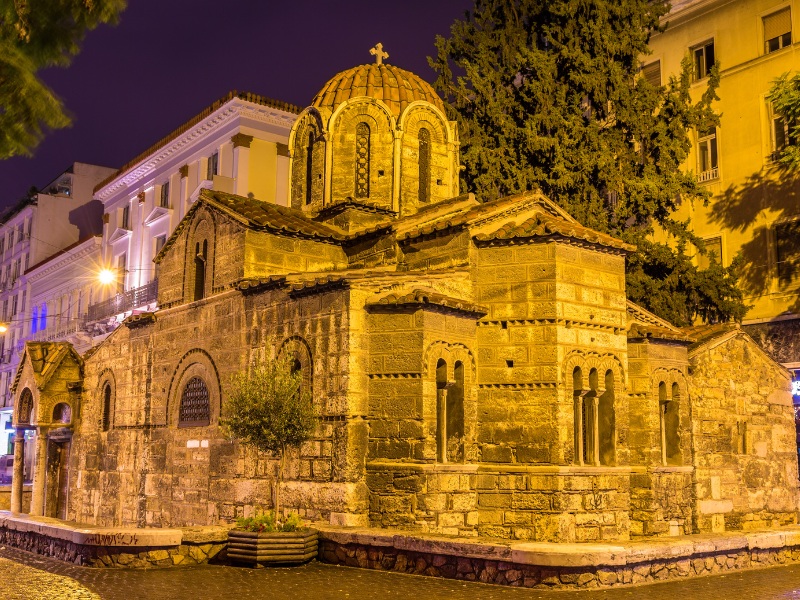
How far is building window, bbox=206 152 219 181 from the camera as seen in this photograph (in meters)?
27.8

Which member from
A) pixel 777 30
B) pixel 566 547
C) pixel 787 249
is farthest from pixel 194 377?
pixel 777 30

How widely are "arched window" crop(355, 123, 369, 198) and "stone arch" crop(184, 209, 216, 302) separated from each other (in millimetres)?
2974

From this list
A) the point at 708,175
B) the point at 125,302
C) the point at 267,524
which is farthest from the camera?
the point at 125,302

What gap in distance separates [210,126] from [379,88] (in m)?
11.6

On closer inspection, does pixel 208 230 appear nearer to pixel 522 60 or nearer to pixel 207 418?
pixel 207 418

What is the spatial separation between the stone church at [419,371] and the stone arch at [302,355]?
4 cm

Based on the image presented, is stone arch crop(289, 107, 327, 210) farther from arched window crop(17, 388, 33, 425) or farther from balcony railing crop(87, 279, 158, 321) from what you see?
balcony railing crop(87, 279, 158, 321)

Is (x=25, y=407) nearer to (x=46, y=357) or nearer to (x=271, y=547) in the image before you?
(x=46, y=357)

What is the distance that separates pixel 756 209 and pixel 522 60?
6.98 metres

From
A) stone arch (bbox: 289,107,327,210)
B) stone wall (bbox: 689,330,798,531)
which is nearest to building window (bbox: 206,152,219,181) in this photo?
stone arch (bbox: 289,107,327,210)

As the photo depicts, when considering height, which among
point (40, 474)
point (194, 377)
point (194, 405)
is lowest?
point (40, 474)

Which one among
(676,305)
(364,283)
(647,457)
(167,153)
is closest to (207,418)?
(364,283)

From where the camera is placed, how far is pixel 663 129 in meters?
20.9

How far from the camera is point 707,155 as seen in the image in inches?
919
